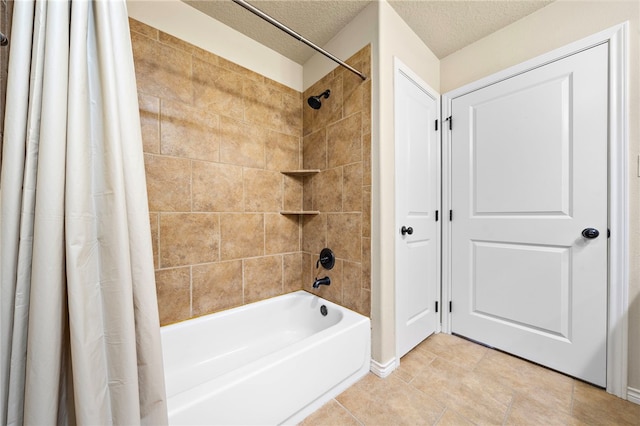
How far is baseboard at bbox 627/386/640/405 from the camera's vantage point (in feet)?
4.11

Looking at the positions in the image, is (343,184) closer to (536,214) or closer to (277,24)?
(277,24)

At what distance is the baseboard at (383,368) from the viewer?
1.50 meters

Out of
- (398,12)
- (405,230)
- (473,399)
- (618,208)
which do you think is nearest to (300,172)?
(405,230)

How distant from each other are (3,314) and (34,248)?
19 centimetres

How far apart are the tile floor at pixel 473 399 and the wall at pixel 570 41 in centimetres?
27

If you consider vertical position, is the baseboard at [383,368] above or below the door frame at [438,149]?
below

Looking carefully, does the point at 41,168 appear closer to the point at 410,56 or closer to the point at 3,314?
the point at 3,314

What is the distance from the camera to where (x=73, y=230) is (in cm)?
67

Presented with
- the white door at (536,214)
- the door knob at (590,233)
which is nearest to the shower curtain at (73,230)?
the white door at (536,214)

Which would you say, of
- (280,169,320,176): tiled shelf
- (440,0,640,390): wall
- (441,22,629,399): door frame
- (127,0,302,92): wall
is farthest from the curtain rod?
(441,22,629,399): door frame

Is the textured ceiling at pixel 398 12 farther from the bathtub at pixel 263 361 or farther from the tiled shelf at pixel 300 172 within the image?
the bathtub at pixel 263 361

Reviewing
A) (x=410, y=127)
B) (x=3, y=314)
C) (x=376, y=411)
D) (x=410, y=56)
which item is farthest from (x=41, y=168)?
(x=410, y=56)

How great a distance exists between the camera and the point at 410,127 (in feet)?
5.69

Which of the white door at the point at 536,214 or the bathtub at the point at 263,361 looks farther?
the white door at the point at 536,214
